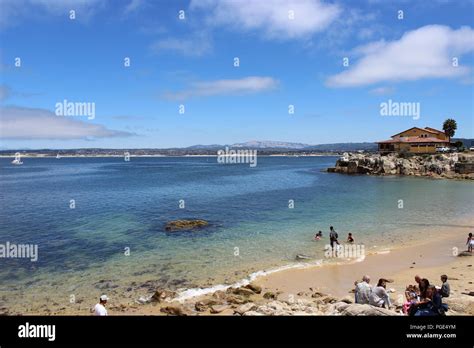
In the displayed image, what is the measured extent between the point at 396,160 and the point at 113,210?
3078 inches

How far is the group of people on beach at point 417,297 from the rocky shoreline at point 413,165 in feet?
259

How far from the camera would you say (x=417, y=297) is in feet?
46.2

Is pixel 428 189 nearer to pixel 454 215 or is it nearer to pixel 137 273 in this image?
pixel 454 215

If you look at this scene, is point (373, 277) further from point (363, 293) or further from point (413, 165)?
point (413, 165)

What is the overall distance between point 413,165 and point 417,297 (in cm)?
8913

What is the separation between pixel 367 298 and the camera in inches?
568

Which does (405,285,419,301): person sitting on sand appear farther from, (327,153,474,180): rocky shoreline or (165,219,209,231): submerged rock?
(327,153,474,180): rocky shoreline

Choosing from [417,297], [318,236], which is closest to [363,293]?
[417,297]

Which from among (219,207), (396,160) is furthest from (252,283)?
(396,160)

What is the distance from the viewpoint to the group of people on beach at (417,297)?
39.1ft

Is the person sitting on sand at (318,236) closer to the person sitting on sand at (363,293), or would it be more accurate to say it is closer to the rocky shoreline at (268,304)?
the rocky shoreline at (268,304)

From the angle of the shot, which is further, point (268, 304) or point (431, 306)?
point (268, 304)

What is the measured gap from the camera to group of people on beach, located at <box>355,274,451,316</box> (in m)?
11.9

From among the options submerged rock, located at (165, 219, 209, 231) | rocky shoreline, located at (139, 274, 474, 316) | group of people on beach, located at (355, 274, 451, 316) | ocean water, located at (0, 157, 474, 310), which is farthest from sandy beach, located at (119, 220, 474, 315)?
submerged rock, located at (165, 219, 209, 231)
